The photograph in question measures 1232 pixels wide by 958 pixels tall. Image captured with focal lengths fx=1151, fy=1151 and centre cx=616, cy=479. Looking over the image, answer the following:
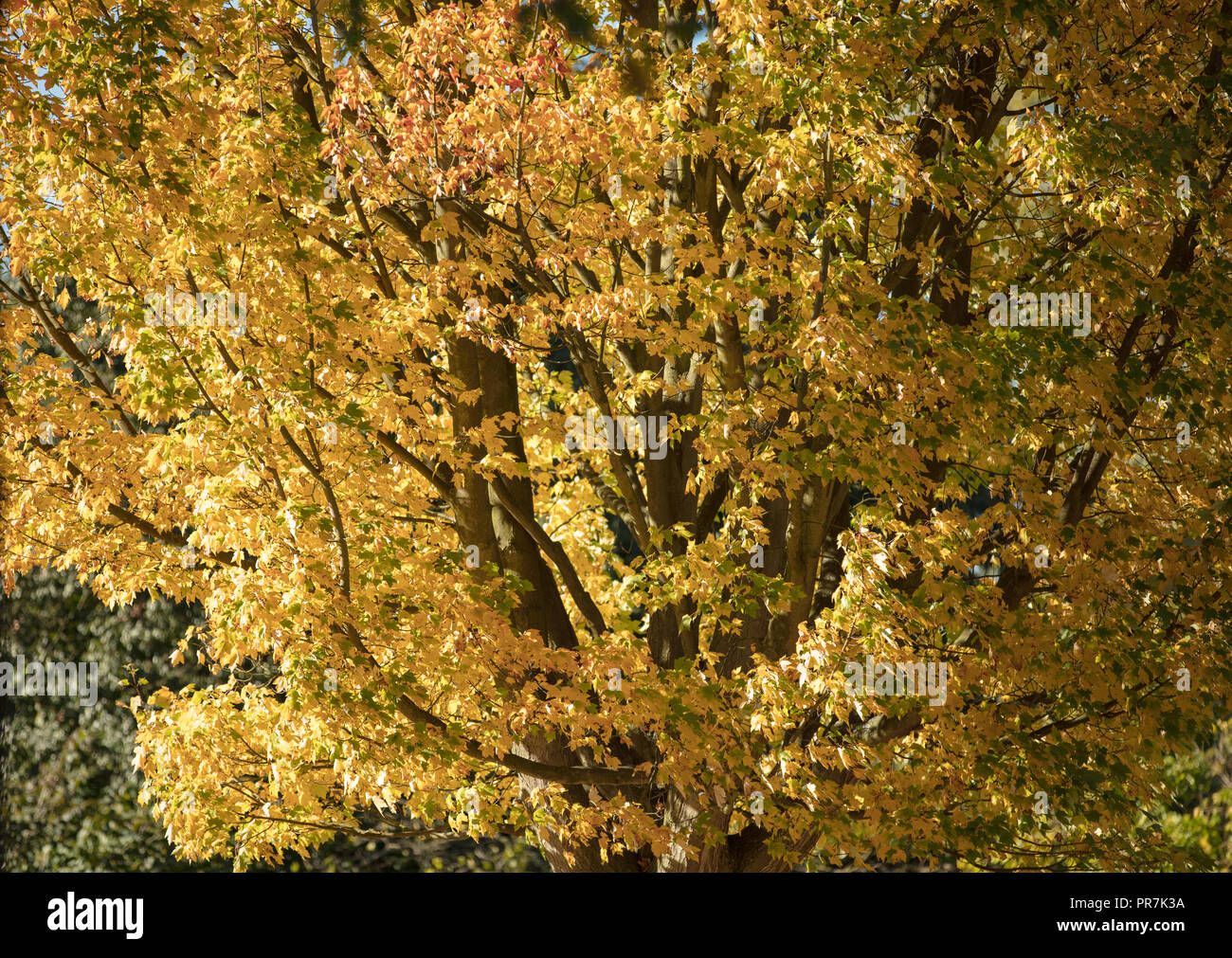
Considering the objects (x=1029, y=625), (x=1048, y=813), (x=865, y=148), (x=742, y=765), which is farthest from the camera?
(x=1048, y=813)

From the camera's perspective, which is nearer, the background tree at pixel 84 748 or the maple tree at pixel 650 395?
the maple tree at pixel 650 395

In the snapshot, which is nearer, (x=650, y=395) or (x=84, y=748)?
(x=650, y=395)

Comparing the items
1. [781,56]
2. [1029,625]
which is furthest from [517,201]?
[1029,625]

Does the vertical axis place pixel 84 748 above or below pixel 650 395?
below

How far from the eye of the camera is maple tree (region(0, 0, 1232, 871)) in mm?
7020

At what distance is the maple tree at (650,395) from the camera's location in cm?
702

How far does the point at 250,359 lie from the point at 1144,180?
5.83 m

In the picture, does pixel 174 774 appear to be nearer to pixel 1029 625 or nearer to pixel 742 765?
pixel 742 765

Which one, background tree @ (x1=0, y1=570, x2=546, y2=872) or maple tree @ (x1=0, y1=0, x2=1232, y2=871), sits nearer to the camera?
maple tree @ (x1=0, y1=0, x2=1232, y2=871)

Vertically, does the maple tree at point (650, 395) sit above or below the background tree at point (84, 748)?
above

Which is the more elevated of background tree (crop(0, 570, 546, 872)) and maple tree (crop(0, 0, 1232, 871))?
maple tree (crop(0, 0, 1232, 871))

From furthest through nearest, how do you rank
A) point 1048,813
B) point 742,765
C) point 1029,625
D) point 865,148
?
point 1048,813, point 1029,625, point 742,765, point 865,148

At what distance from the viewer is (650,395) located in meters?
8.59
